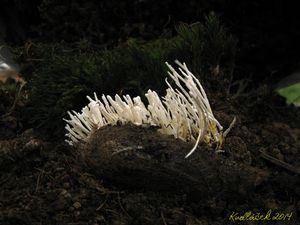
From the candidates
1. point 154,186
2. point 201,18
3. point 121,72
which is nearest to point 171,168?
point 154,186

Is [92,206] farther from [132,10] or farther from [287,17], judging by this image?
[287,17]

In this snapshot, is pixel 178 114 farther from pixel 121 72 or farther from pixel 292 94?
pixel 292 94

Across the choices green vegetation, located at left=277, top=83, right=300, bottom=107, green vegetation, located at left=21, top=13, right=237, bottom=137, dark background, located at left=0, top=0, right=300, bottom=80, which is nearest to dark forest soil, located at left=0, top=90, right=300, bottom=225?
green vegetation, located at left=277, top=83, right=300, bottom=107

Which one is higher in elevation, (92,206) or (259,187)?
(92,206)

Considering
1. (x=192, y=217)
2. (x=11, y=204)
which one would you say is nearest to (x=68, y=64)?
(x=11, y=204)

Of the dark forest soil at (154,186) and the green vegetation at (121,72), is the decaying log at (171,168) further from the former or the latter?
the green vegetation at (121,72)
